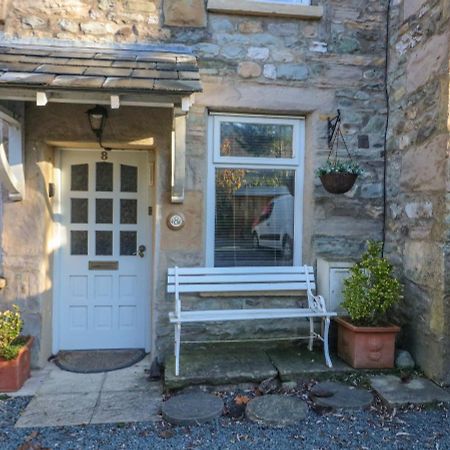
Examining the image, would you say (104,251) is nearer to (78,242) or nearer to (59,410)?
(78,242)

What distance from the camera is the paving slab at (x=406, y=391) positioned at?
3.17 meters

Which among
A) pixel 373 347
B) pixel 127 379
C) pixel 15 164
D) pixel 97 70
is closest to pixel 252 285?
pixel 373 347

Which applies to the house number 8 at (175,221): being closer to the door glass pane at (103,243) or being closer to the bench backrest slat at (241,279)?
the bench backrest slat at (241,279)

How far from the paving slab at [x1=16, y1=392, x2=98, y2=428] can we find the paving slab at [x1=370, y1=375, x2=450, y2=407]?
2265 mm

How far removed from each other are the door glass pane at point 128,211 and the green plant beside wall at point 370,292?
2251 millimetres

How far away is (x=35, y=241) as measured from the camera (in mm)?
3898

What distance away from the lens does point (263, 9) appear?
407 cm

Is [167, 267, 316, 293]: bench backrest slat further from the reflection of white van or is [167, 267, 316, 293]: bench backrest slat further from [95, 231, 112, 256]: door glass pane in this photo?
[95, 231, 112, 256]: door glass pane

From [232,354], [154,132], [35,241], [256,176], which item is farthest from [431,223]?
[35,241]

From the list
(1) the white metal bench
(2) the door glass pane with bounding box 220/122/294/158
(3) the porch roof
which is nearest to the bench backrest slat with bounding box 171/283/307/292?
(1) the white metal bench

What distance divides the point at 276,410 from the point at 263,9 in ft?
11.9

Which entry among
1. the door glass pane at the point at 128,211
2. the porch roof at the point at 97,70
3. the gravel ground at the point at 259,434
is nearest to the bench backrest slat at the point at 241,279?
the door glass pane at the point at 128,211

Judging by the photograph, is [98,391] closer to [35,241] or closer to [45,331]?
[45,331]

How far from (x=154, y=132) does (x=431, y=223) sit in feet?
8.64
